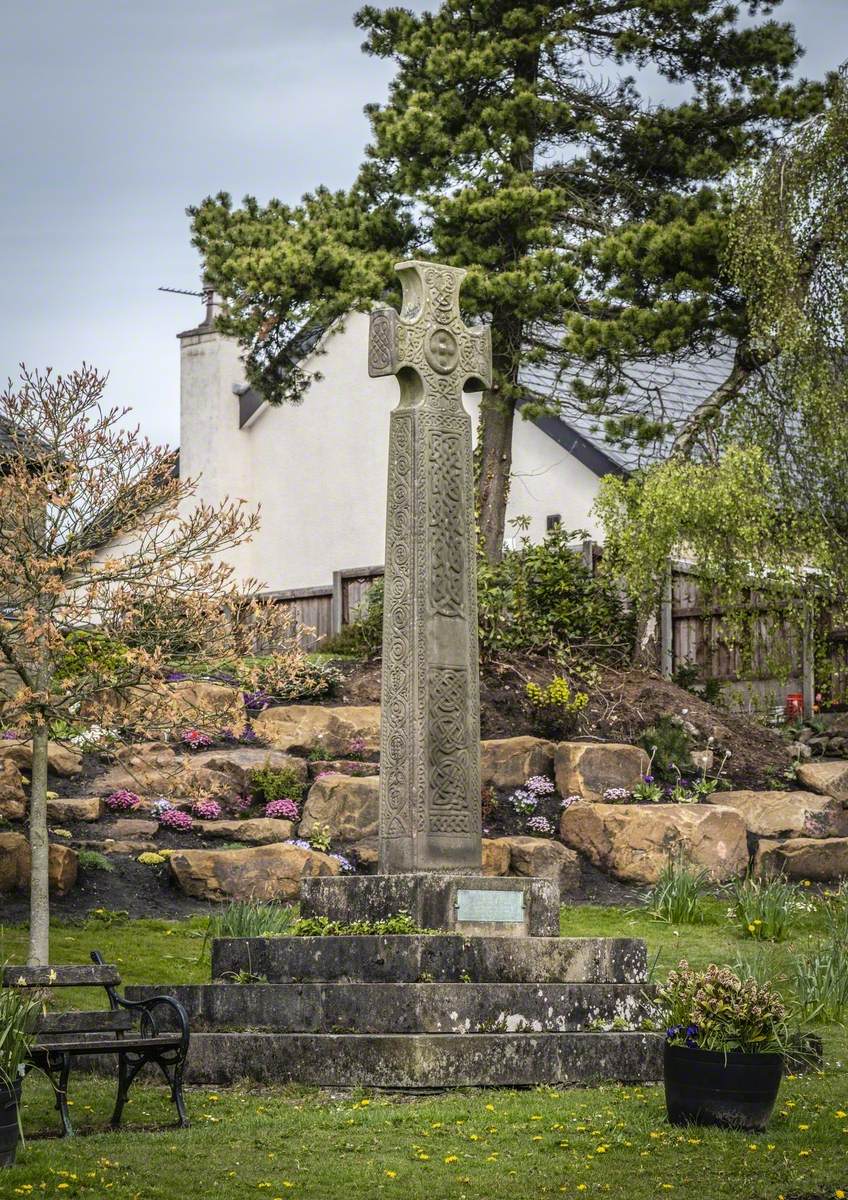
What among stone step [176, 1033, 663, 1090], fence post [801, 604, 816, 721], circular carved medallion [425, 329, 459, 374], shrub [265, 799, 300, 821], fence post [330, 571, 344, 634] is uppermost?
circular carved medallion [425, 329, 459, 374]

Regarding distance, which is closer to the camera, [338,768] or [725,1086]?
[725,1086]

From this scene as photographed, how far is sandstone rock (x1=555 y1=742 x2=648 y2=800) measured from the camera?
56.1 feet

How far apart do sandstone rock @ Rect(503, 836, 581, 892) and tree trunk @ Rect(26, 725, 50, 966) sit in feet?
15.6

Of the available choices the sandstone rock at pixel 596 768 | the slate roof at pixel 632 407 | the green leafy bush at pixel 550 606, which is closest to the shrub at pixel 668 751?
the sandstone rock at pixel 596 768

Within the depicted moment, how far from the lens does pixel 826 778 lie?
693 inches

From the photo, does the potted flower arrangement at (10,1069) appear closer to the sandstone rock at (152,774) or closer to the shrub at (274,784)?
the sandstone rock at (152,774)

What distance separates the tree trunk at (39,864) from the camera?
12.0 meters

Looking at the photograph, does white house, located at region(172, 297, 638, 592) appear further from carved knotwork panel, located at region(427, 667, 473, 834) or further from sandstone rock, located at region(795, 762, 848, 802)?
carved knotwork panel, located at region(427, 667, 473, 834)

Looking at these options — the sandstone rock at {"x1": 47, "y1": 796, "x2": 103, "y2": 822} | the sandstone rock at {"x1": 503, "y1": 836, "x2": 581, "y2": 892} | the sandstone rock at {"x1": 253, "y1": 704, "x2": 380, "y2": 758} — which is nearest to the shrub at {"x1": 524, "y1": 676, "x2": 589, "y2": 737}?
the sandstone rock at {"x1": 253, "y1": 704, "x2": 380, "y2": 758}

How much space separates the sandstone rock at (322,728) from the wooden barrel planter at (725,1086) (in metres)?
10.1

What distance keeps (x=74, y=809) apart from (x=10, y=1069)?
8.96m

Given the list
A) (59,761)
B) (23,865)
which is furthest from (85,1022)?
(59,761)

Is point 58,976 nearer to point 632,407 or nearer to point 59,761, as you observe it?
point 59,761

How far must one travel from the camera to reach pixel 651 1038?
383 inches
